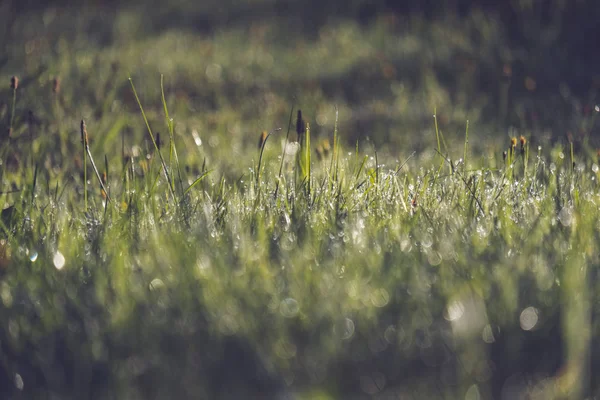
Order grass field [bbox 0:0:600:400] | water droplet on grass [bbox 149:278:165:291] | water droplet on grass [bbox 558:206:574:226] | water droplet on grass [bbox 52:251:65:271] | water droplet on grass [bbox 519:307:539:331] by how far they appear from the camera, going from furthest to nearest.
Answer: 1. water droplet on grass [bbox 558:206:574:226]
2. water droplet on grass [bbox 52:251:65:271]
3. water droplet on grass [bbox 149:278:165:291]
4. water droplet on grass [bbox 519:307:539:331]
5. grass field [bbox 0:0:600:400]

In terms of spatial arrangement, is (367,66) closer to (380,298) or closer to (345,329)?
(380,298)

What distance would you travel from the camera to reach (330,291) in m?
1.90

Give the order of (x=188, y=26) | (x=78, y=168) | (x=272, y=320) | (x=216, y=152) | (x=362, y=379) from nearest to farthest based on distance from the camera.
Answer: (x=362, y=379), (x=272, y=320), (x=78, y=168), (x=216, y=152), (x=188, y=26)

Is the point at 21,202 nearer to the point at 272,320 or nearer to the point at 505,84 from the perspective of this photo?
the point at 272,320

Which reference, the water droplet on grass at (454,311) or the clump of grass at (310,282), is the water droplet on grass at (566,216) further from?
the water droplet on grass at (454,311)

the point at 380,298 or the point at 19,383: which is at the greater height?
the point at 380,298

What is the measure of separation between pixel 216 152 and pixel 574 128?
2046mm

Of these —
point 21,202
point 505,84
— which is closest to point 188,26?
point 505,84

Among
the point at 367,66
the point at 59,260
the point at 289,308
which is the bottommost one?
the point at 367,66

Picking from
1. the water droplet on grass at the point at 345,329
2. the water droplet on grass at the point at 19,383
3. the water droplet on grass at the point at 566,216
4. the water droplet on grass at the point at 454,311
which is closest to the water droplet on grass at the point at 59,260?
the water droplet on grass at the point at 19,383

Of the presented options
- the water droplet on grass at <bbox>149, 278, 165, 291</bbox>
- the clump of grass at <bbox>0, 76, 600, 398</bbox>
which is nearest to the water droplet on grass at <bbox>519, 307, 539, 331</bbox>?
the clump of grass at <bbox>0, 76, 600, 398</bbox>

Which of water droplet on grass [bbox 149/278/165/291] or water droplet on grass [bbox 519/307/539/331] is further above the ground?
water droplet on grass [bbox 519/307/539/331]

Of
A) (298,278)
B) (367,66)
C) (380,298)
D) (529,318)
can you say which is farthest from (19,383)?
(367,66)

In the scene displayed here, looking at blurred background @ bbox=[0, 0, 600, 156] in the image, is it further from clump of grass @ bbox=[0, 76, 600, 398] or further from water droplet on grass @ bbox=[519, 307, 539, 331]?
water droplet on grass @ bbox=[519, 307, 539, 331]
